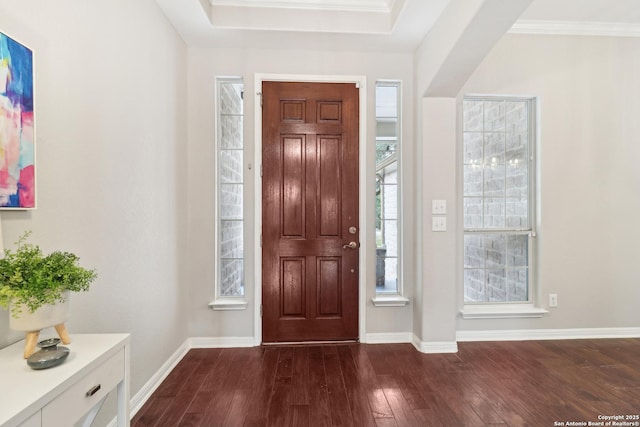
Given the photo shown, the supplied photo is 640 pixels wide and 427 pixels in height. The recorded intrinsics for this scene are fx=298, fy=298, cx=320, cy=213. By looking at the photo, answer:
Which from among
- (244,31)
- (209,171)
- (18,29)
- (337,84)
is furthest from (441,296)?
(18,29)

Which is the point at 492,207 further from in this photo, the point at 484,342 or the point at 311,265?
the point at 311,265

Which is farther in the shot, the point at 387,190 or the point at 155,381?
the point at 387,190

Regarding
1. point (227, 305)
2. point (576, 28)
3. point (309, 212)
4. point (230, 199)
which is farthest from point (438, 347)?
point (576, 28)

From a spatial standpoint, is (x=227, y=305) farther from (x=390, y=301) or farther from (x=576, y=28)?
(x=576, y=28)

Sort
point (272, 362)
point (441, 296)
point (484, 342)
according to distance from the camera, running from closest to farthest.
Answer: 1. point (272, 362)
2. point (441, 296)
3. point (484, 342)

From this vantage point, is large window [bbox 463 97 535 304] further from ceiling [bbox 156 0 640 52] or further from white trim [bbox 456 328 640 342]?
ceiling [bbox 156 0 640 52]

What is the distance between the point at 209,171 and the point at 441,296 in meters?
2.40

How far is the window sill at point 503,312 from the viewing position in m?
2.85

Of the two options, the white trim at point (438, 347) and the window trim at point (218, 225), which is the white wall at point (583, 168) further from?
the window trim at point (218, 225)

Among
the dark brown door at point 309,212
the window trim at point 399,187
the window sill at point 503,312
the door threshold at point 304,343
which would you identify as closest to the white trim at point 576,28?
the window trim at point 399,187

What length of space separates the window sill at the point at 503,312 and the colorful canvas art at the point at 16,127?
126 inches

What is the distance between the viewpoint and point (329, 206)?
282cm

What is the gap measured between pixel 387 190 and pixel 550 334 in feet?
6.92

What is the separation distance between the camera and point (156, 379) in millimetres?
2131
